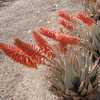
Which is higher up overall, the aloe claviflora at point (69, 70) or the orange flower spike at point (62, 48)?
the orange flower spike at point (62, 48)

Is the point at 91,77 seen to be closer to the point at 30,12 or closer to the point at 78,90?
the point at 78,90

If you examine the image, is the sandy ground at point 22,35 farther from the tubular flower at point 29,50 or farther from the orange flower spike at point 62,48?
the tubular flower at point 29,50

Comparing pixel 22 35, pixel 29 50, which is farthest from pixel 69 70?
pixel 22 35

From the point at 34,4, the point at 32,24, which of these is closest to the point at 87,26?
the point at 32,24

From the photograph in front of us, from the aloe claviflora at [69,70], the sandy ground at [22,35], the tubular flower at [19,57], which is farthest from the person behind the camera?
the sandy ground at [22,35]

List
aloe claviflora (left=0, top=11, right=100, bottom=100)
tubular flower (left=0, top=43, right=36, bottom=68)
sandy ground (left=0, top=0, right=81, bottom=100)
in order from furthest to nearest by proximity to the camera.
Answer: sandy ground (left=0, top=0, right=81, bottom=100) < aloe claviflora (left=0, top=11, right=100, bottom=100) < tubular flower (left=0, top=43, right=36, bottom=68)

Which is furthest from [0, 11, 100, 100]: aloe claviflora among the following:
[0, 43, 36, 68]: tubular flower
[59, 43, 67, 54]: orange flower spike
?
[0, 43, 36, 68]: tubular flower

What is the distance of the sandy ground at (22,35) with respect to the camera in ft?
17.4

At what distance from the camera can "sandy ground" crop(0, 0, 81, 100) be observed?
5.29 m

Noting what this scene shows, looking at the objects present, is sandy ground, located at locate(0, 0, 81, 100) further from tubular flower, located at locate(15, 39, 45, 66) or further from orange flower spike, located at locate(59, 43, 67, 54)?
tubular flower, located at locate(15, 39, 45, 66)

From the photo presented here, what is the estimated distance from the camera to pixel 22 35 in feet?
26.6

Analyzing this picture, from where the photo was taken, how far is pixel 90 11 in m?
8.13

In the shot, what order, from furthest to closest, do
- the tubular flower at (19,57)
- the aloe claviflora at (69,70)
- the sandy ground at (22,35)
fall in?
1. the sandy ground at (22,35)
2. the aloe claviflora at (69,70)
3. the tubular flower at (19,57)

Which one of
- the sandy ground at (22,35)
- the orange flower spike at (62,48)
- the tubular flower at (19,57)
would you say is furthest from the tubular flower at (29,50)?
the sandy ground at (22,35)
